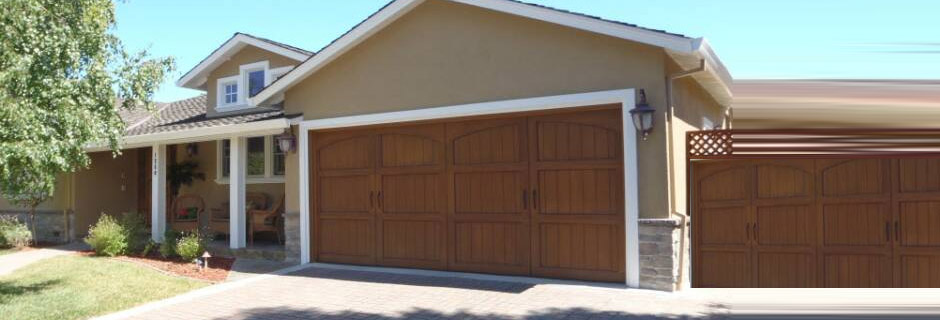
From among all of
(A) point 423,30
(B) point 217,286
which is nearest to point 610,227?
(A) point 423,30

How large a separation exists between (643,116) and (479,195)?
2662 millimetres

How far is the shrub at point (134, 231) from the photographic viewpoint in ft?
39.9

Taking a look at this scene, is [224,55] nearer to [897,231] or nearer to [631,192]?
[631,192]

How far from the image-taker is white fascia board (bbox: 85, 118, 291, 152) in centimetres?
1084

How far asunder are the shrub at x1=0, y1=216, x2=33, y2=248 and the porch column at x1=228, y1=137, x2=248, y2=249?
Result: 20.1 feet

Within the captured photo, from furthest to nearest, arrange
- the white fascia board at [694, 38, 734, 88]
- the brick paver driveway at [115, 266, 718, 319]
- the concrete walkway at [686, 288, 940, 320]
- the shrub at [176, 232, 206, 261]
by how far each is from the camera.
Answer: the shrub at [176, 232, 206, 261]
the white fascia board at [694, 38, 734, 88]
the brick paver driveway at [115, 266, 718, 319]
the concrete walkway at [686, 288, 940, 320]

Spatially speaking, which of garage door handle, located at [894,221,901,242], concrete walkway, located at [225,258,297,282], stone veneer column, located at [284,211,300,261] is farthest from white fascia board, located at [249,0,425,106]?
garage door handle, located at [894,221,901,242]

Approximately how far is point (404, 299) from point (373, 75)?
3.88 m

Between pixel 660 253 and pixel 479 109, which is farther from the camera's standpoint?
pixel 479 109

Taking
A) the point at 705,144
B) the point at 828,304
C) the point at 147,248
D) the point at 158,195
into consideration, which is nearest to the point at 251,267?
the point at 147,248

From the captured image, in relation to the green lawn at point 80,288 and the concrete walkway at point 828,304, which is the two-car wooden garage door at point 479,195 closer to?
the concrete walkway at point 828,304

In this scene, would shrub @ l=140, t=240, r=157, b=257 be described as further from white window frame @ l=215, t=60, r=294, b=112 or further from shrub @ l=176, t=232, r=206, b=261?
white window frame @ l=215, t=60, r=294, b=112

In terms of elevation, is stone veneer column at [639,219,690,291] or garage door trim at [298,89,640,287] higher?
garage door trim at [298,89,640,287]

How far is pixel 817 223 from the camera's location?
900 cm
